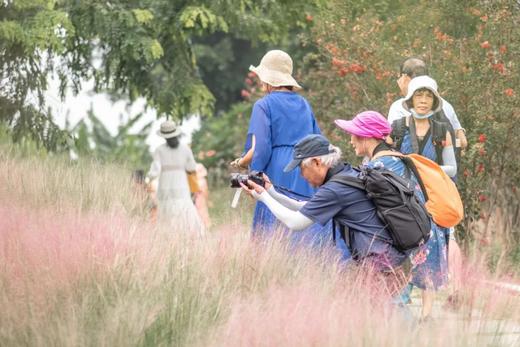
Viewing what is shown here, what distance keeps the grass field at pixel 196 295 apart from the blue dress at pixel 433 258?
23.7 inches

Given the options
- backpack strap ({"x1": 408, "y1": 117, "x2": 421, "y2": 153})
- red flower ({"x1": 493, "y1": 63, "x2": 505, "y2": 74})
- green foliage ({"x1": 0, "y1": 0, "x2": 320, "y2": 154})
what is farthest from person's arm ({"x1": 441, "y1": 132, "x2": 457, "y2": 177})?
green foliage ({"x1": 0, "y1": 0, "x2": 320, "y2": 154})

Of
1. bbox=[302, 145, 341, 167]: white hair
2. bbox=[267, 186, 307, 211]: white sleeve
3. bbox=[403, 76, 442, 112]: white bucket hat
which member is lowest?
bbox=[267, 186, 307, 211]: white sleeve

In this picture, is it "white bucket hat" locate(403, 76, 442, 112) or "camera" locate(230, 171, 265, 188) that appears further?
"white bucket hat" locate(403, 76, 442, 112)

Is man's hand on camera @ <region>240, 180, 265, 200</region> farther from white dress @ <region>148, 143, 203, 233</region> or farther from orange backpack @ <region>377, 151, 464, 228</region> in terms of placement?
white dress @ <region>148, 143, 203, 233</region>

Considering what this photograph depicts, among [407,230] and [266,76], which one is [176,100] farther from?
[407,230]

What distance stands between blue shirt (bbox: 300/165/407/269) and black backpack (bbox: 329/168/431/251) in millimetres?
42

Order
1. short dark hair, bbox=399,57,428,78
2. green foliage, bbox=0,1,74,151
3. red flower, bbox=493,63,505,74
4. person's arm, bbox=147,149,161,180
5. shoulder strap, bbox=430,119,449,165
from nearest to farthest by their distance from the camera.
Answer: shoulder strap, bbox=430,119,449,165
short dark hair, bbox=399,57,428,78
red flower, bbox=493,63,505,74
person's arm, bbox=147,149,161,180
green foliage, bbox=0,1,74,151

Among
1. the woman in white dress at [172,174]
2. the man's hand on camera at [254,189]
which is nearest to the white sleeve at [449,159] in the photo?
the man's hand on camera at [254,189]

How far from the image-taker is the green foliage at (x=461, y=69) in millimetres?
12680

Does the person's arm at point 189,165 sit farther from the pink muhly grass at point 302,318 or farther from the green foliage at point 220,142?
the green foliage at point 220,142

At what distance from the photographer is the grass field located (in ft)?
19.7

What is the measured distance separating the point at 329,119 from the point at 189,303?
31.2 feet

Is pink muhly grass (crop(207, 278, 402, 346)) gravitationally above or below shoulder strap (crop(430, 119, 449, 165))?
below

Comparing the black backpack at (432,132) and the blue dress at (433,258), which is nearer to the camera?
the blue dress at (433,258)
